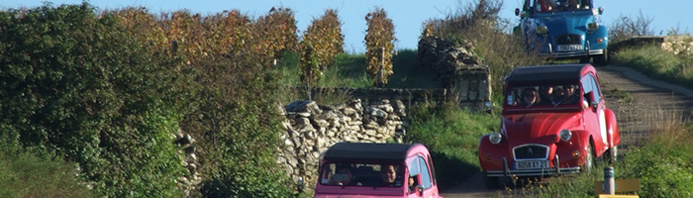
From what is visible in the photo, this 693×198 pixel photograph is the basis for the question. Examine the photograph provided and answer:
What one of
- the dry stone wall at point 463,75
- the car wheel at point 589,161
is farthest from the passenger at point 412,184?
the dry stone wall at point 463,75

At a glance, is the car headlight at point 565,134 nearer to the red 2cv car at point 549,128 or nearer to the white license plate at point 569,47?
the red 2cv car at point 549,128

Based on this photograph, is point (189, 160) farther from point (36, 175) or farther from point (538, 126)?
point (538, 126)

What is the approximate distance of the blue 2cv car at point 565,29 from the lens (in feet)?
95.1

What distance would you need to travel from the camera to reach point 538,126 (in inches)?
656

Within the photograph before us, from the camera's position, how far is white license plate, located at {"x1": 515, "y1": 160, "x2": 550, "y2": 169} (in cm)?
1631

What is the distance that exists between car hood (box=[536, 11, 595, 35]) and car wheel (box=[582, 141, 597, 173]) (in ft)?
40.8

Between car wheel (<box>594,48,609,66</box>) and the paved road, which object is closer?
the paved road

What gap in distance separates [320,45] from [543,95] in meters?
11.6

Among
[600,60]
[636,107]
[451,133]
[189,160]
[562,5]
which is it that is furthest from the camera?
[600,60]

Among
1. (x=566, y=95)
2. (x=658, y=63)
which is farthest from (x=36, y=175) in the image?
(x=658, y=63)

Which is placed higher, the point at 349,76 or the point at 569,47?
the point at 569,47

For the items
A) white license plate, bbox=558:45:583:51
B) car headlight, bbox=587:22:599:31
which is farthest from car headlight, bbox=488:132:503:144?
car headlight, bbox=587:22:599:31

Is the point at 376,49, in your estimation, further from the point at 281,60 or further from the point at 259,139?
the point at 259,139

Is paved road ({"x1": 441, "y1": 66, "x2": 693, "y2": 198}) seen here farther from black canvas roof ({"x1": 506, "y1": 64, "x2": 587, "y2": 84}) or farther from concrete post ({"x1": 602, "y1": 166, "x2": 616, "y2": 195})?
concrete post ({"x1": 602, "y1": 166, "x2": 616, "y2": 195})
